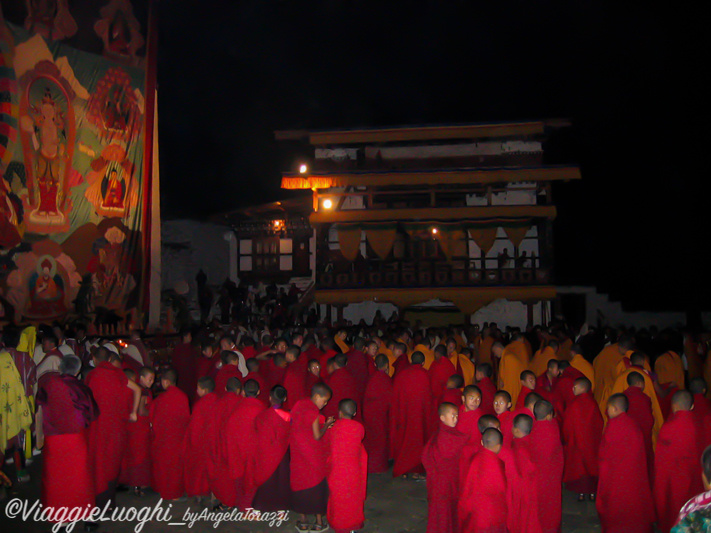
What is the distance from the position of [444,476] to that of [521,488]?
87cm

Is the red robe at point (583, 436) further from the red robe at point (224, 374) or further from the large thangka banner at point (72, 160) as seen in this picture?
the large thangka banner at point (72, 160)

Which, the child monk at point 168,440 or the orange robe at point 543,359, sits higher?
the orange robe at point 543,359

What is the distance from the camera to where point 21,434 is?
783 cm

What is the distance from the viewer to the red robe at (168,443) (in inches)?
274

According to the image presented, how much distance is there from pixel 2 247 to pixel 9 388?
25.8 ft

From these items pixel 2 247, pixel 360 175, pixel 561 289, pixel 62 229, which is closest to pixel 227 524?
pixel 2 247

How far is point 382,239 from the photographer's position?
20547 millimetres

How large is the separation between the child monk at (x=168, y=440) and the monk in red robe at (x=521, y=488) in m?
3.82

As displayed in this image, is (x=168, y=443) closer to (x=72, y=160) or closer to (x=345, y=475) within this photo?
(x=345, y=475)

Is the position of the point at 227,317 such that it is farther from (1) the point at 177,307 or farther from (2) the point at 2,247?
(2) the point at 2,247

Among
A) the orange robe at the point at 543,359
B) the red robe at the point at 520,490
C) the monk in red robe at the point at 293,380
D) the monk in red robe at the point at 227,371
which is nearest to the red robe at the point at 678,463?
the red robe at the point at 520,490

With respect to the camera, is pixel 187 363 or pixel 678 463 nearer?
pixel 678 463

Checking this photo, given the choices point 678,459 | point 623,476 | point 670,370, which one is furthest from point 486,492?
point 670,370

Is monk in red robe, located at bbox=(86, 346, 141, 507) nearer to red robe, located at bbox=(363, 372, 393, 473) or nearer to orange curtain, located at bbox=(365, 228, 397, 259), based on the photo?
red robe, located at bbox=(363, 372, 393, 473)
